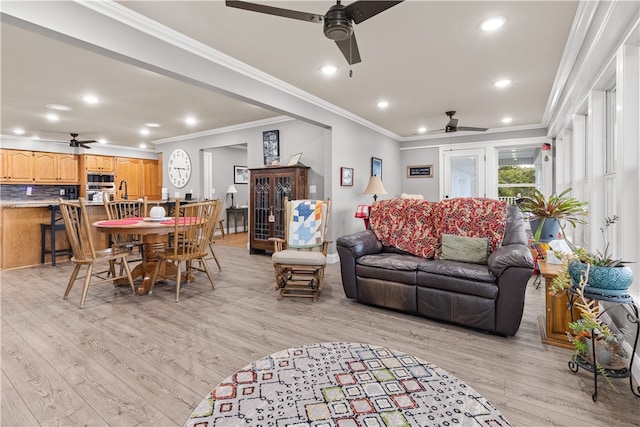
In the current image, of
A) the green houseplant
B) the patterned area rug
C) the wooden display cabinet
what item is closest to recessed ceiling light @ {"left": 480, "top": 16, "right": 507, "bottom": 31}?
the green houseplant

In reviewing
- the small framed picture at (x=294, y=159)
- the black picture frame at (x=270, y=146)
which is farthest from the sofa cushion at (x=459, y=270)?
the black picture frame at (x=270, y=146)

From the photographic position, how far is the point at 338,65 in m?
3.47

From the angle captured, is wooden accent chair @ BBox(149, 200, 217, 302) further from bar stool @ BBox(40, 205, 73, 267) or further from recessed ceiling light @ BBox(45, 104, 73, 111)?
recessed ceiling light @ BBox(45, 104, 73, 111)

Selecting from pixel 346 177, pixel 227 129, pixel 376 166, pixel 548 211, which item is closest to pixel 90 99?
pixel 227 129

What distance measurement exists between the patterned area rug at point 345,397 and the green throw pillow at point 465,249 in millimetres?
1522

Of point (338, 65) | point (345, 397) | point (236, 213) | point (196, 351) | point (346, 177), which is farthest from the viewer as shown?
point (236, 213)

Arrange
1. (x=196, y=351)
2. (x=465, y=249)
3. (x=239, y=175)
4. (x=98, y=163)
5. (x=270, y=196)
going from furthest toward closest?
1. (x=239, y=175)
2. (x=98, y=163)
3. (x=270, y=196)
4. (x=465, y=249)
5. (x=196, y=351)

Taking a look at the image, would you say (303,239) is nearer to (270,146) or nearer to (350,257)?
(350,257)

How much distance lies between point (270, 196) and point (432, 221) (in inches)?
124

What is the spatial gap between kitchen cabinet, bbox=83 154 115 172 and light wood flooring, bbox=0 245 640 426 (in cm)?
531

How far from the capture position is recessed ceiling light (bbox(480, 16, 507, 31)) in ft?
8.49

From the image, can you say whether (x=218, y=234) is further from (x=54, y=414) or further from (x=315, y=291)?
(x=54, y=414)

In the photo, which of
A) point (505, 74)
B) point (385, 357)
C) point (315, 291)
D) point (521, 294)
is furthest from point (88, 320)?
point (505, 74)

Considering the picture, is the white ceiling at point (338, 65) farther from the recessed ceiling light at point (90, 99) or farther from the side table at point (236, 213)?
the side table at point (236, 213)
